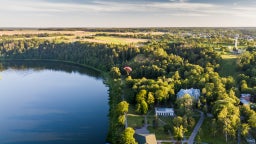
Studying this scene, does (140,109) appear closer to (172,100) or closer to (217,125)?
(172,100)

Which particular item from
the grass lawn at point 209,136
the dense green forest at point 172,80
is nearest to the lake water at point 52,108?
the dense green forest at point 172,80

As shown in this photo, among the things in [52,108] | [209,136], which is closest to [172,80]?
[209,136]

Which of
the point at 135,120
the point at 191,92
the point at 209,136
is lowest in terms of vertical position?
the point at 209,136

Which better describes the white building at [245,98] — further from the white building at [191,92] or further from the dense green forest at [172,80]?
the white building at [191,92]

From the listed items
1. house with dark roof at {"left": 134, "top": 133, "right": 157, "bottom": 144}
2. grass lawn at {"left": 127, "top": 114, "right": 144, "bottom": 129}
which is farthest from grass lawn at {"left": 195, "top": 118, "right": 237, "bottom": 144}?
grass lawn at {"left": 127, "top": 114, "right": 144, "bottom": 129}

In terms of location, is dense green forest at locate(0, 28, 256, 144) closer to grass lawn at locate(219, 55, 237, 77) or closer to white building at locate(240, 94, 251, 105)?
grass lawn at locate(219, 55, 237, 77)

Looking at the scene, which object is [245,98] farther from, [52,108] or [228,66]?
[52,108]
